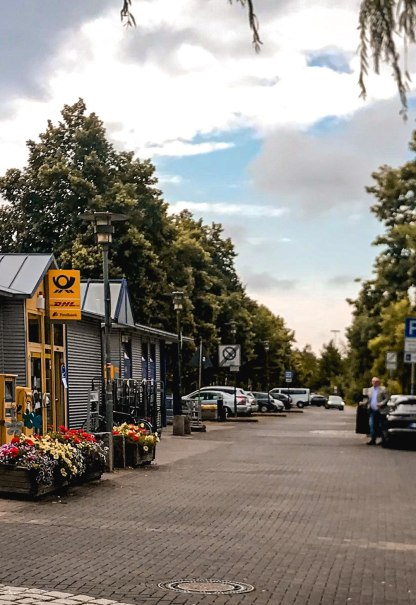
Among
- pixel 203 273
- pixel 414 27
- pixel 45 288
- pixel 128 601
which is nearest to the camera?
pixel 414 27

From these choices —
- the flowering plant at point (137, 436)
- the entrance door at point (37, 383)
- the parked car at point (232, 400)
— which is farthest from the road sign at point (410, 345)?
the parked car at point (232, 400)

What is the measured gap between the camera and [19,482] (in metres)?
14.9

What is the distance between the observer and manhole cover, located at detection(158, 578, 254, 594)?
338 inches

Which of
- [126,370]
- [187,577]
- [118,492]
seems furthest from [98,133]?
[187,577]

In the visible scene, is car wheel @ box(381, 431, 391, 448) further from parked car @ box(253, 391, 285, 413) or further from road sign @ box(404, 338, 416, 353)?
parked car @ box(253, 391, 285, 413)

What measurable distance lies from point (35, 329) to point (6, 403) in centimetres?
557

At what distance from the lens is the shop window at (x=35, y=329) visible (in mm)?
25500

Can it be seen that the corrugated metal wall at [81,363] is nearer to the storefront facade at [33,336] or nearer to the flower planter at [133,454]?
the storefront facade at [33,336]

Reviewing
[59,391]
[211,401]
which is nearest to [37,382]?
[59,391]

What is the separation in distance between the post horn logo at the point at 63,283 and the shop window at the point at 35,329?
2.58ft

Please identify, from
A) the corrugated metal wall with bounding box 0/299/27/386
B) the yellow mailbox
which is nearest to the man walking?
the corrugated metal wall with bounding box 0/299/27/386

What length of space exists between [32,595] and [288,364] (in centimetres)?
11245

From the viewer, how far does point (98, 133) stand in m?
52.7

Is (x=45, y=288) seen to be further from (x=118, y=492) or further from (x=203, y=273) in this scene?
(x=203, y=273)
